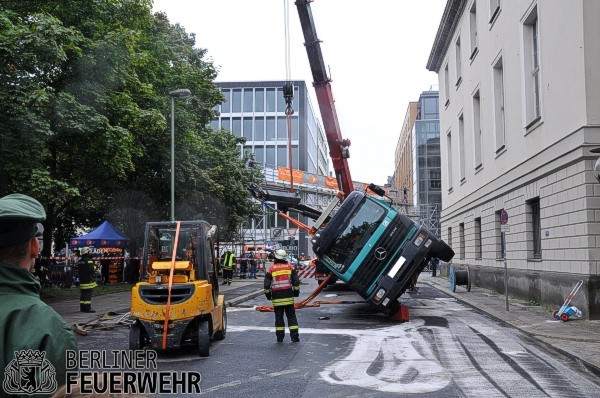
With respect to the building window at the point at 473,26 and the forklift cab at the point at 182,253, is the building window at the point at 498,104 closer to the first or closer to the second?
the building window at the point at 473,26

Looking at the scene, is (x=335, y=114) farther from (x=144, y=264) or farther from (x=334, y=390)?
(x=334, y=390)

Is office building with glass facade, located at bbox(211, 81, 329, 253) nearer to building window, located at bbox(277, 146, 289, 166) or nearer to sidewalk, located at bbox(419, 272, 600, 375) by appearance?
building window, located at bbox(277, 146, 289, 166)

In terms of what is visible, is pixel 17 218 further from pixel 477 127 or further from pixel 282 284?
pixel 477 127

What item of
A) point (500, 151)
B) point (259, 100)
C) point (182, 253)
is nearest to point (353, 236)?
point (182, 253)

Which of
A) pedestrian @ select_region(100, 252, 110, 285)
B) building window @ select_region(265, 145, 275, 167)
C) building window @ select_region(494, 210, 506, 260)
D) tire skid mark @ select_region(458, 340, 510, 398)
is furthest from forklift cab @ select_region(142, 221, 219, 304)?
building window @ select_region(265, 145, 275, 167)

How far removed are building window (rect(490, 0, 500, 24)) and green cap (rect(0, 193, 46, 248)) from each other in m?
23.6

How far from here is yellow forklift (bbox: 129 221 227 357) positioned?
32.2 ft

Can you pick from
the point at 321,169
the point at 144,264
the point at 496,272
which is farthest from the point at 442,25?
the point at 321,169

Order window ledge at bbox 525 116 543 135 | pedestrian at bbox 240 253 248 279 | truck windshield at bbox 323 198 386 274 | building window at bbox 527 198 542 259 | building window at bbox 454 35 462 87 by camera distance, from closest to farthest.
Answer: truck windshield at bbox 323 198 386 274 → window ledge at bbox 525 116 543 135 → building window at bbox 527 198 542 259 → building window at bbox 454 35 462 87 → pedestrian at bbox 240 253 248 279

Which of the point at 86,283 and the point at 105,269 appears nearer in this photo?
the point at 86,283

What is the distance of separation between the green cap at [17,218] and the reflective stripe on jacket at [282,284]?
30.8ft

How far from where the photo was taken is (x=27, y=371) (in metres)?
1.90

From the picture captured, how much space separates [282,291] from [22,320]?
9.54 metres

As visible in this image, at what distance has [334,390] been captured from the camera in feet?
23.9
